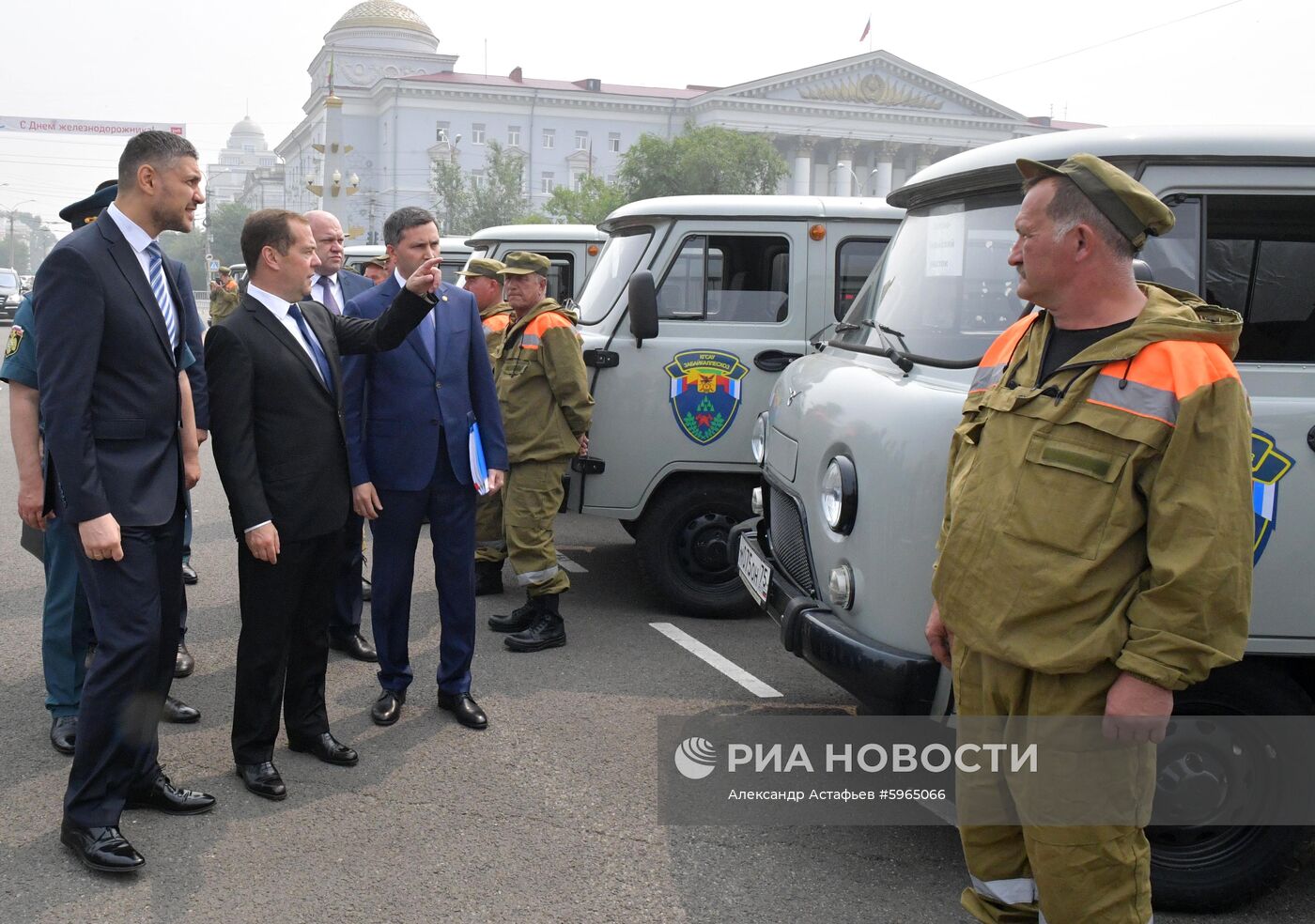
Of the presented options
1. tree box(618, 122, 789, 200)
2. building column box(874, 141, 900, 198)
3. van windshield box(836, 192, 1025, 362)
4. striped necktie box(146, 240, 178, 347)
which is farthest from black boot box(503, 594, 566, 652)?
building column box(874, 141, 900, 198)

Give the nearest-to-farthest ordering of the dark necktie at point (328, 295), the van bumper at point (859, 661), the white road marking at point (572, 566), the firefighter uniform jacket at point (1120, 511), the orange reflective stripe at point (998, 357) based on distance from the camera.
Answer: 1. the firefighter uniform jacket at point (1120, 511)
2. the orange reflective stripe at point (998, 357)
3. the van bumper at point (859, 661)
4. the dark necktie at point (328, 295)
5. the white road marking at point (572, 566)

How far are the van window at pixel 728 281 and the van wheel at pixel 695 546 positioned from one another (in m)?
0.95

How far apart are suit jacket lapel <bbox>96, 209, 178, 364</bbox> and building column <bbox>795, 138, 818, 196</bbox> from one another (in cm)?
8491

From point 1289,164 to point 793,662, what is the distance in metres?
3.29

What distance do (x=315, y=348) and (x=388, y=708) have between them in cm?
157

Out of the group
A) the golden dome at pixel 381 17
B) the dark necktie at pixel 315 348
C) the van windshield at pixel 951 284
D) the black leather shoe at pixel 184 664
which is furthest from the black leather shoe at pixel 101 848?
the golden dome at pixel 381 17

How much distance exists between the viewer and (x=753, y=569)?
15.3 feet

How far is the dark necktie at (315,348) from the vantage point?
4.29m

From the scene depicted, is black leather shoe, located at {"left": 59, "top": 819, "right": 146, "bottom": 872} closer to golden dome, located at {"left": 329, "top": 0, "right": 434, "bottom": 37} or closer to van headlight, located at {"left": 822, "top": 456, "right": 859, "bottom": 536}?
van headlight, located at {"left": 822, "top": 456, "right": 859, "bottom": 536}

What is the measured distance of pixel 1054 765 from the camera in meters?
2.54

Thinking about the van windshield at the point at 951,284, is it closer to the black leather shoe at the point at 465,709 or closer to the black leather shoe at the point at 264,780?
the black leather shoe at the point at 465,709

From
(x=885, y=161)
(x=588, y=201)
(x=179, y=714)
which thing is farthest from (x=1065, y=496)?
(x=885, y=161)

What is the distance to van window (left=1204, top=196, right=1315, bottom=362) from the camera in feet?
11.4

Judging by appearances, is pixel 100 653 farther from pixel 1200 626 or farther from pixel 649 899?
pixel 1200 626
